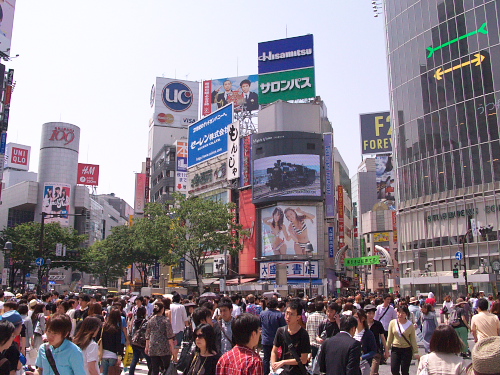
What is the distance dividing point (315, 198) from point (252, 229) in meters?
8.46

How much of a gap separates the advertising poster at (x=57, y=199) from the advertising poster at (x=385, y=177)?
60898 millimetres

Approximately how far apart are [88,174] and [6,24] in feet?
178

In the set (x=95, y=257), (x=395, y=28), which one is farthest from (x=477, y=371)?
(x=95, y=257)

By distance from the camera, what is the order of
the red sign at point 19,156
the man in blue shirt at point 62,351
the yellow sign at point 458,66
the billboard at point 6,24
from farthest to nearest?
1. the red sign at point 19,156
2. the billboard at point 6,24
3. the yellow sign at point 458,66
4. the man in blue shirt at point 62,351

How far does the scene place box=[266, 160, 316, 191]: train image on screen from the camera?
2234 inches

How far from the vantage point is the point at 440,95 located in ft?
166

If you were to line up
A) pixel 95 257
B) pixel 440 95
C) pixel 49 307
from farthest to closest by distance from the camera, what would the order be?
pixel 95 257 → pixel 440 95 → pixel 49 307

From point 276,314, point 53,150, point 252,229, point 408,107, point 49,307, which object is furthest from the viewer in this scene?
point 53,150

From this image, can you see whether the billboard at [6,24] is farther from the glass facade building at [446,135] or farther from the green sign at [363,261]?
the green sign at [363,261]

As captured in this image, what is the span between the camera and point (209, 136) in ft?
221

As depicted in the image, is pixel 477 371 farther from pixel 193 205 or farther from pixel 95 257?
pixel 95 257

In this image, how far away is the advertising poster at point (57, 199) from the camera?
101 meters

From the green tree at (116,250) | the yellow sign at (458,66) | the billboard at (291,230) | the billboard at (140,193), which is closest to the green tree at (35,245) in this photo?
the green tree at (116,250)

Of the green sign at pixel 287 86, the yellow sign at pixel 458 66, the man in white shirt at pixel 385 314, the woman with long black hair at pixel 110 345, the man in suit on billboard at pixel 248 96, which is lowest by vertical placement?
the woman with long black hair at pixel 110 345
